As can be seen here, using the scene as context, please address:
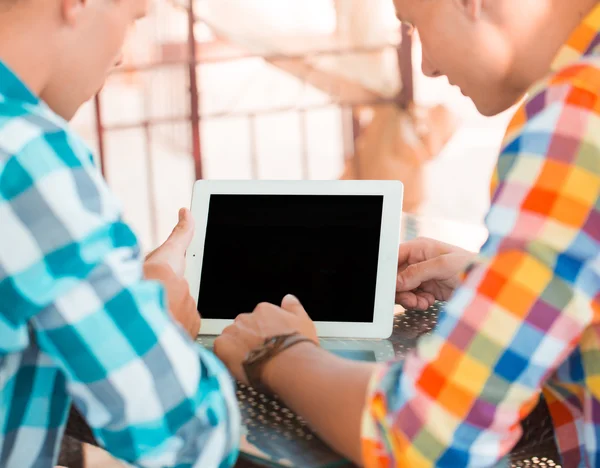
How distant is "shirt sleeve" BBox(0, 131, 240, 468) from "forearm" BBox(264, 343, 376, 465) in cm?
11

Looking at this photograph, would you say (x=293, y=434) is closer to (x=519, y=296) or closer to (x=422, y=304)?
(x=519, y=296)

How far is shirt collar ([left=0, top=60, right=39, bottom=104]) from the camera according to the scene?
66cm

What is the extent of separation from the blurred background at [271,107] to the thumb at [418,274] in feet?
9.37

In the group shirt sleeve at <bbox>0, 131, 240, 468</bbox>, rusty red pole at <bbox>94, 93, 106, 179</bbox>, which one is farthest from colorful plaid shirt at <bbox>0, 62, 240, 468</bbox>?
rusty red pole at <bbox>94, 93, 106, 179</bbox>

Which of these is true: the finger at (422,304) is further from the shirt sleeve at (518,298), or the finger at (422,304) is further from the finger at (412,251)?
the shirt sleeve at (518,298)

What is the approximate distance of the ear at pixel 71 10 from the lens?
0.69 m

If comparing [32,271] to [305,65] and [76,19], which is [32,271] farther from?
[305,65]

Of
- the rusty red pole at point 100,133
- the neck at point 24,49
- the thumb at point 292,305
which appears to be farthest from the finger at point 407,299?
the rusty red pole at point 100,133

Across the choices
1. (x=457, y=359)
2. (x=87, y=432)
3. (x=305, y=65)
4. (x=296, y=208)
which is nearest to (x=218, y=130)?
(x=305, y=65)

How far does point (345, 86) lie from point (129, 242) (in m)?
3.57

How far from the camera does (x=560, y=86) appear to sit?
1.96 ft

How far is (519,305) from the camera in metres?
0.58

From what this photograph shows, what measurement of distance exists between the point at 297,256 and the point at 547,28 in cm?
48

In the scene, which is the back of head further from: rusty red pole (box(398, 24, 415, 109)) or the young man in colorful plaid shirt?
rusty red pole (box(398, 24, 415, 109))
